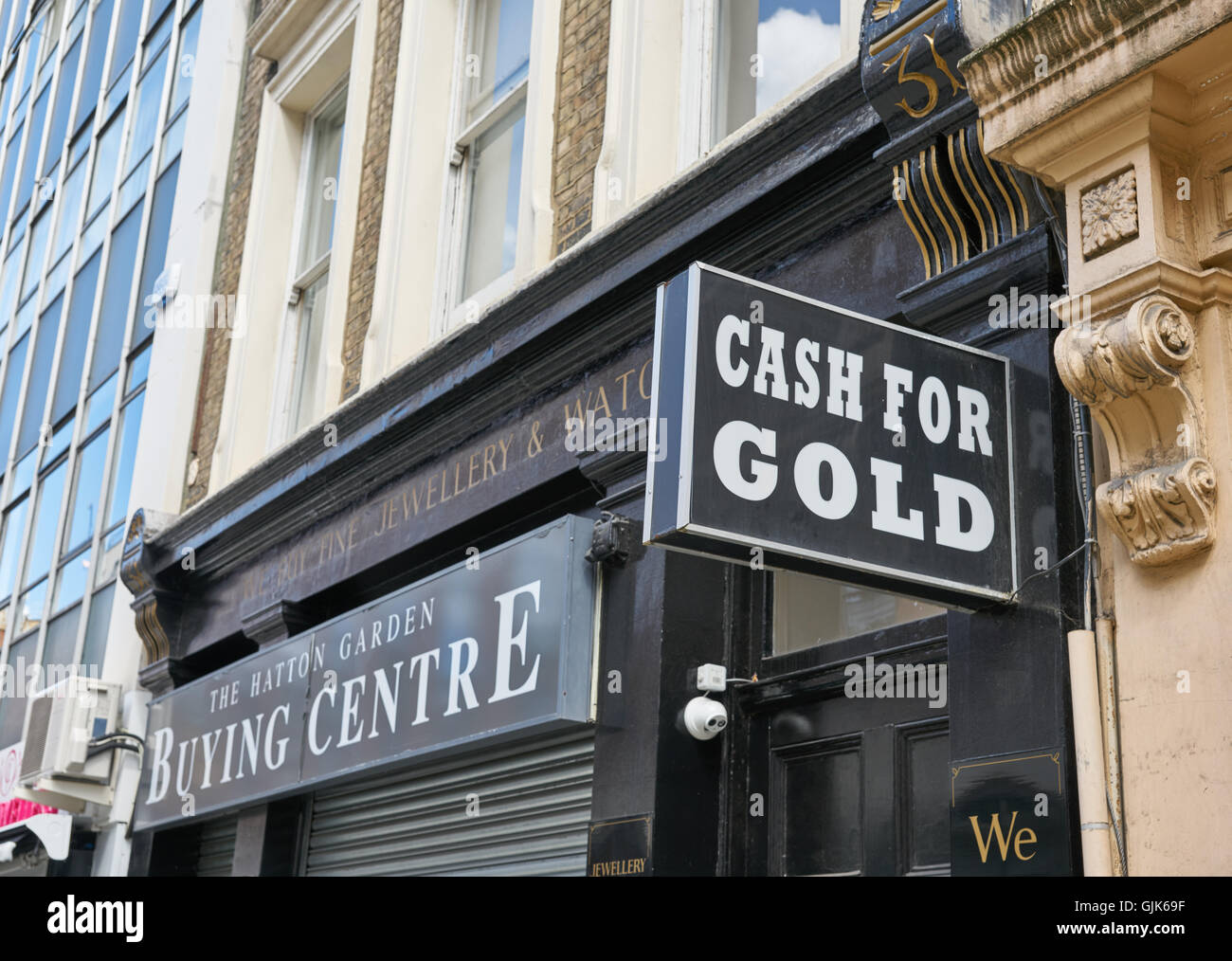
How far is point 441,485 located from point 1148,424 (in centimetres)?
456

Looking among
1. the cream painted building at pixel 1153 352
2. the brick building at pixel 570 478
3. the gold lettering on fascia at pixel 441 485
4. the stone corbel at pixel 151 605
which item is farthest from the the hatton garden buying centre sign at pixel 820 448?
the stone corbel at pixel 151 605

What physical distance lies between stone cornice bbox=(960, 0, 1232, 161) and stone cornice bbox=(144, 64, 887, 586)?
1.00m

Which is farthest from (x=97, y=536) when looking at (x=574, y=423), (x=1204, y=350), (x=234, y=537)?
(x=1204, y=350)

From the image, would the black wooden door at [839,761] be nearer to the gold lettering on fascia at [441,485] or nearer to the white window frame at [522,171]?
the gold lettering on fascia at [441,485]

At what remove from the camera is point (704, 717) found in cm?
585

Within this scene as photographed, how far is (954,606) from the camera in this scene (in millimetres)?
4523

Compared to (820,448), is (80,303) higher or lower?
higher

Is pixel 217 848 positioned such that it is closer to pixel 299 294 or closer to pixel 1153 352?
pixel 299 294

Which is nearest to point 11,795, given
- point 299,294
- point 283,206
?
point 299,294

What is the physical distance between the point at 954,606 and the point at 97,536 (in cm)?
1003

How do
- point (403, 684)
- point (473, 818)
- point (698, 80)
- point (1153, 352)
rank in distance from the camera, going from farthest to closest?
point (403, 684) → point (473, 818) → point (698, 80) → point (1153, 352)

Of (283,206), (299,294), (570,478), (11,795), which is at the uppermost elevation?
(283,206)

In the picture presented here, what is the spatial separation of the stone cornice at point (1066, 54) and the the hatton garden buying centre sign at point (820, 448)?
712 millimetres

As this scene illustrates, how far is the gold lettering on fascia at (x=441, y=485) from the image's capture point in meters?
6.71
